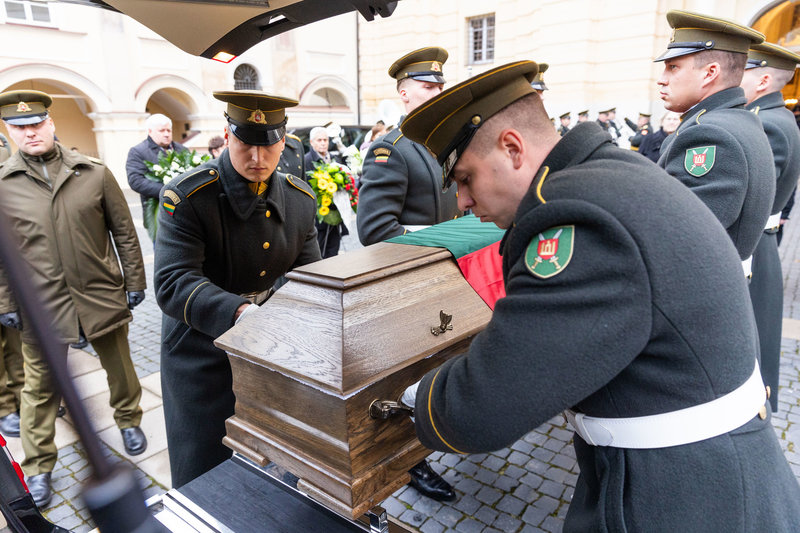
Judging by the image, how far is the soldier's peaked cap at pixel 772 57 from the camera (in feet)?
10.6

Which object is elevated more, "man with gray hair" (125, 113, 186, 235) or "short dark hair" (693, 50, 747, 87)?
"short dark hair" (693, 50, 747, 87)

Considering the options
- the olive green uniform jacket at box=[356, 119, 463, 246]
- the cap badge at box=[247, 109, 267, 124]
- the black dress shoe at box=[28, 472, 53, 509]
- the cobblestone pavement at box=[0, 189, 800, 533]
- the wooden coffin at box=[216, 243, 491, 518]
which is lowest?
the cobblestone pavement at box=[0, 189, 800, 533]

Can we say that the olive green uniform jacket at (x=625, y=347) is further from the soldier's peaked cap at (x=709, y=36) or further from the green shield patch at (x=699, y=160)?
the soldier's peaked cap at (x=709, y=36)

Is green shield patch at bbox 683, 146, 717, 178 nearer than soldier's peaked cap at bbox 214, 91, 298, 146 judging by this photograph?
No

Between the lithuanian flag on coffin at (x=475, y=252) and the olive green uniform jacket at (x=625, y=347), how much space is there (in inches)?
28.5

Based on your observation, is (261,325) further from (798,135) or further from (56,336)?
(798,135)

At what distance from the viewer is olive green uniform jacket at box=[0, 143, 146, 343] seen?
290cm

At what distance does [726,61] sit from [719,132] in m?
0.46

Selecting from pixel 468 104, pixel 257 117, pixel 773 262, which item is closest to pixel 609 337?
pixel 468 104

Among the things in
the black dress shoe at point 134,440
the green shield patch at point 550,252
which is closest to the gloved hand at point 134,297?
the black dress shoe at point 134,440

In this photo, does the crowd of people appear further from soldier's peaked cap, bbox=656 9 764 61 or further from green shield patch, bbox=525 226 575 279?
soldier's peaked cap, bbox=656 9 764 61

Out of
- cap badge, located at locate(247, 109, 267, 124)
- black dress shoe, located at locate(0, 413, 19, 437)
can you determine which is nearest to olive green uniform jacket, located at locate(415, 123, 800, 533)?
cap badge, located at locate(247, 109, 267, 124)

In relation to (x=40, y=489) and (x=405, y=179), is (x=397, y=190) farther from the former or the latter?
(x=40, y=489)

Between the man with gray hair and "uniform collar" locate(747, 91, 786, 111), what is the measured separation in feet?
16.4
